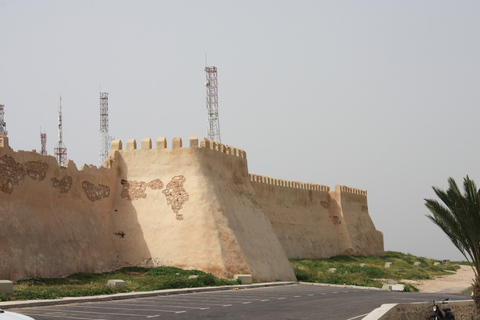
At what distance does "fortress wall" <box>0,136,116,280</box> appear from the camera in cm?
1866

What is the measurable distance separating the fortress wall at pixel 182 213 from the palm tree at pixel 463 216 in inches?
313

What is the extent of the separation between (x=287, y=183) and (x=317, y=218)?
13.9 ft

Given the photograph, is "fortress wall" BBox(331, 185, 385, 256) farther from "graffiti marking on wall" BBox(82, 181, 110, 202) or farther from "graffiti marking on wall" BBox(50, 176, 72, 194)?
"graffiti marking on wall" BBox(50, 176, 72, 194)

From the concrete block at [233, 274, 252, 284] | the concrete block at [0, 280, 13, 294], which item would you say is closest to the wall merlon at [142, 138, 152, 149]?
the concrete block at [233, 274, 252, 284]

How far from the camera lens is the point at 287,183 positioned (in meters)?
36.3

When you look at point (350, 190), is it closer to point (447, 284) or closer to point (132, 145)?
point (447, 284)

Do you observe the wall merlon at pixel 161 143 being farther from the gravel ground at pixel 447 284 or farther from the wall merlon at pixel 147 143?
the gravel ground at pixel 447 284

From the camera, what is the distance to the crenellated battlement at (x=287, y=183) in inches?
1304

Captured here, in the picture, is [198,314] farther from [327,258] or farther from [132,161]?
[327,258]

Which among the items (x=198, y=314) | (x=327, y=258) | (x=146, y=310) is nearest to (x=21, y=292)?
(x=146, y=310)

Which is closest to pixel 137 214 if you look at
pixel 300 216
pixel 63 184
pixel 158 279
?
pixel 63 184

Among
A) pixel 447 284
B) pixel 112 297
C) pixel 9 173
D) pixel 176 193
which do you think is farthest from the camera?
pixel 447 284

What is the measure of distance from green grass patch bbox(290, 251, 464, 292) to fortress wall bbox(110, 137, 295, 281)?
3.64 metres

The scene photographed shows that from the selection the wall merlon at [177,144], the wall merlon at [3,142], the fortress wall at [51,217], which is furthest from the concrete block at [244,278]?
the wall merlon at [3,142]
